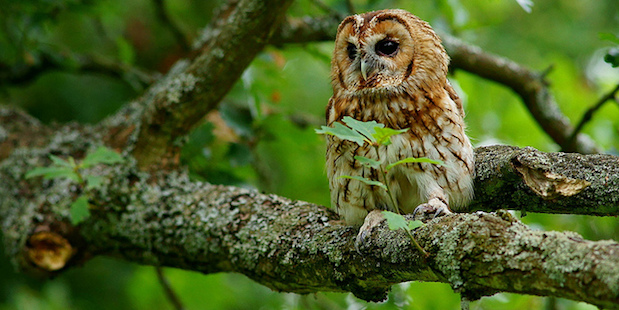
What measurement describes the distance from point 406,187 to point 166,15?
2366mm

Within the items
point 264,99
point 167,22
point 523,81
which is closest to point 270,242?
point 264,99

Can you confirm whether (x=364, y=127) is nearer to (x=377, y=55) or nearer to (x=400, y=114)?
(x=400, y=114)

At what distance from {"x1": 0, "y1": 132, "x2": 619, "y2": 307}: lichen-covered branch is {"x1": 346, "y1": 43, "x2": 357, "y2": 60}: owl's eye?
2.31 feet

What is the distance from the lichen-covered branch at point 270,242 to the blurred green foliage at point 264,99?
1.55ft

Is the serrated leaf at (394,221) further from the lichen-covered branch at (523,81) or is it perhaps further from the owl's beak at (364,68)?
the lichen-covered branch at (523,81)

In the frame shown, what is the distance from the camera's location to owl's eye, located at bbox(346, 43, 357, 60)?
2557 millimetres

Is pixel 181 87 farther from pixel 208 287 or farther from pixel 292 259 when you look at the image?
pixel 208 287

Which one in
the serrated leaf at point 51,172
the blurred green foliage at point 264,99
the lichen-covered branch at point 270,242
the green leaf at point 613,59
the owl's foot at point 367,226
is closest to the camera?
the lichen-covered branch at point 270,242

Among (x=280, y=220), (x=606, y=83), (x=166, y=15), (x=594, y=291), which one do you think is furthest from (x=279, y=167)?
(x=594, y=291)

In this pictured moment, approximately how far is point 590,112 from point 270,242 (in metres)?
1.81

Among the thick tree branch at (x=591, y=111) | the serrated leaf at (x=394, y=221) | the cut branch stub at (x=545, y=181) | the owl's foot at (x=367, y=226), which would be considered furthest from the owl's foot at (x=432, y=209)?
the thick tree branch at (x=591, y=111)

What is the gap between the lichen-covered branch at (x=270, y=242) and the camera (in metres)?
1.44

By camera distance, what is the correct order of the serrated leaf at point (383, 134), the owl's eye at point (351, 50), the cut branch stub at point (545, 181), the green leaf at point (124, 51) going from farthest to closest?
1. the green leaf at point (124, 51)
2. the owl's eye at point (351, 50)
3. the cut branch stub at point (545, 181)
4. the serrated leaf at point (383, 134)

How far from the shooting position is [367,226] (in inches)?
81.7
